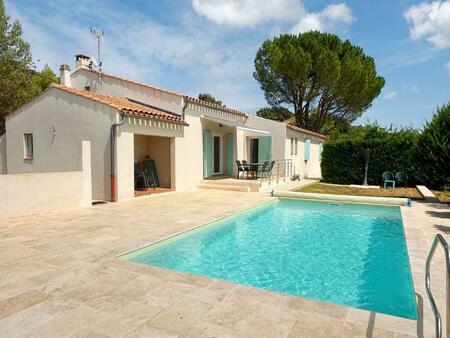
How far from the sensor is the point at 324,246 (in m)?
11.3

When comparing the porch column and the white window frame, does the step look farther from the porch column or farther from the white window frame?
the white window frame

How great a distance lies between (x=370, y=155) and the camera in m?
28.3

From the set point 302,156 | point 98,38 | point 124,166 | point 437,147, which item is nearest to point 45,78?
point 98,38

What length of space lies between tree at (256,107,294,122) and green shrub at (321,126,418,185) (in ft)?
60.1

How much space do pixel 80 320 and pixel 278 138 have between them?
26.5m

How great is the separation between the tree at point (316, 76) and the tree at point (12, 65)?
27671 mm

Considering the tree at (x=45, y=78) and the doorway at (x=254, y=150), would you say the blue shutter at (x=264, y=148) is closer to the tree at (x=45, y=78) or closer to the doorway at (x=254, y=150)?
the doorway at (x=254, y=150)

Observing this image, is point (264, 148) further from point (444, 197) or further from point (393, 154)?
point (444, 197)

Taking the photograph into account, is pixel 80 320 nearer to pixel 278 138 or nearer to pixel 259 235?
pixel 259 235

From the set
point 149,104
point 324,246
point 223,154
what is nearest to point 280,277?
point 324,246

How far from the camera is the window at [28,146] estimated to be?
850 inches

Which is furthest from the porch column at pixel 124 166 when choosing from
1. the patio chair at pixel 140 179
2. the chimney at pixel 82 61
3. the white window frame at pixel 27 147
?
the chimney at pixel 82 61

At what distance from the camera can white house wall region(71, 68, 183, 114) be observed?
23172 mm

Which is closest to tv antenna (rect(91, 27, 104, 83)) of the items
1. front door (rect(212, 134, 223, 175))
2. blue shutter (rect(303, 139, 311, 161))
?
front door (rect(212, 134, 223, 175))
